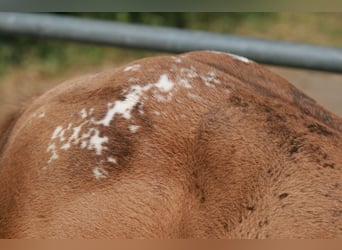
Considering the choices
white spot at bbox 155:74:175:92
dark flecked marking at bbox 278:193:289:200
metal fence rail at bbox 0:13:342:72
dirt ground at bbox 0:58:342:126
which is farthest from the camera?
dirt ground at bbox 0:58:342:126

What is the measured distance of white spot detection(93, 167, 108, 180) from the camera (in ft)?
5.65

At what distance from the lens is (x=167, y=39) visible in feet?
10.2

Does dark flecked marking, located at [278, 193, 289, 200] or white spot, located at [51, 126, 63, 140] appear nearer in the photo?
dark flecked marking, located at [278, 193, 289, 200]

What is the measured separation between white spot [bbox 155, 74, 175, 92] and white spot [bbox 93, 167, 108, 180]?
0.25 meters

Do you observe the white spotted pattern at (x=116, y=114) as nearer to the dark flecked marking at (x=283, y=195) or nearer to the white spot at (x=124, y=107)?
the white spot at (x=124, y=107)

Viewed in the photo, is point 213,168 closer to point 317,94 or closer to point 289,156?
point 289,156

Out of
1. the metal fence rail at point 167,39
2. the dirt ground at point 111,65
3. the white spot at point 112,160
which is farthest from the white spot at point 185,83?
the dirt ground at point 111,65

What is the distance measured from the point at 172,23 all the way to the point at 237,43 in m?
2.71

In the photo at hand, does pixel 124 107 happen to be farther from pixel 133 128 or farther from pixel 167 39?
pixel 167 39

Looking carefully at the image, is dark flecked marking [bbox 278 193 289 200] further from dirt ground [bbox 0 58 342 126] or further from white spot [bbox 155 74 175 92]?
dirt ground [bbox 0 58 342 126]

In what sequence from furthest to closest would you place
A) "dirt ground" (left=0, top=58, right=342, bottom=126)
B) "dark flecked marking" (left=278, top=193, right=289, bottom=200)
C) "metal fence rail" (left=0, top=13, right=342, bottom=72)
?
"dirt ground" (left=0, top=58, right=342, bottom=126) < "metal fence rail" (left=0, top=13, right=342, bottom=72) < "dark flecked marking" (left=278, top=193, right=289, bottom=200)

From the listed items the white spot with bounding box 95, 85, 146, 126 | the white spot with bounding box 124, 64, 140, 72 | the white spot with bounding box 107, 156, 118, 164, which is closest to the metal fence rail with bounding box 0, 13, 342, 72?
the white spot with bounding box 124, 64, 140, 72

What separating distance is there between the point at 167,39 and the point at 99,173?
1.47 meters

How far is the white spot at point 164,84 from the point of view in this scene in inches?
71.2
